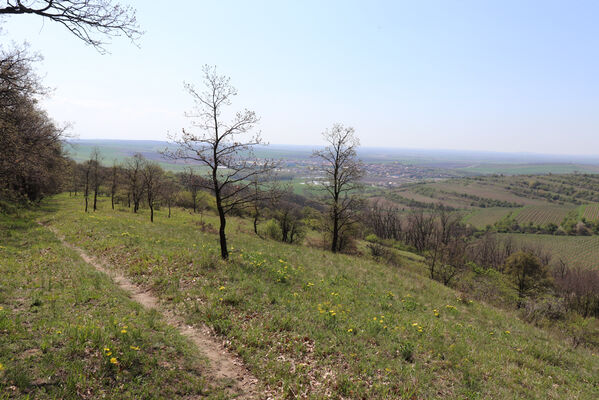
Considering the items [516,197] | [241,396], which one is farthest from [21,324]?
[516,197]

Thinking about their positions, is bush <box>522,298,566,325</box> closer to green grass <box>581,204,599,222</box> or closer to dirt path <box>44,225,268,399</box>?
dirt path <box>44,225,268,399</box>

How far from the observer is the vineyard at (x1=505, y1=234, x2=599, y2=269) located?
97.0 m

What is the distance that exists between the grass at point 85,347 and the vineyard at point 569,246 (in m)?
131

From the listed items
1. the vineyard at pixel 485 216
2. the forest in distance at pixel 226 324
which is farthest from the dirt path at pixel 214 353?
the vineyard at pixel 485 216

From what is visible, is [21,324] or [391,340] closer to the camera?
[21,324]

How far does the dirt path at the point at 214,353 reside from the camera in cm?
668

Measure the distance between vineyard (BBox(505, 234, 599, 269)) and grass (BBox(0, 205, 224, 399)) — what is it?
130697 millimetres

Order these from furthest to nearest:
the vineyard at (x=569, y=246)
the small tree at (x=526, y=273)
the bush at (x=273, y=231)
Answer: the vineyard at (x=569, y=246)
the small tree at (x=526, y=273)
the bush at (x=273, y=231)

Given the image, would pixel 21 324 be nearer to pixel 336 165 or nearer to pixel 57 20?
pixel 57 20

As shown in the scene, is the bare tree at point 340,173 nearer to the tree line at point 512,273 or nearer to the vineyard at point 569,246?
the tree line at point 512,273

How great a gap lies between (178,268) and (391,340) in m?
10.4

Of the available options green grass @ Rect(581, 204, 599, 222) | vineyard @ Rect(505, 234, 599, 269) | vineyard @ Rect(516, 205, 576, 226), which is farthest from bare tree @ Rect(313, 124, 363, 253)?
green grass @ Rect(581, 204, 599, 222)

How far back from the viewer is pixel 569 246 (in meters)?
111

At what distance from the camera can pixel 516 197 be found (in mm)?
197125
